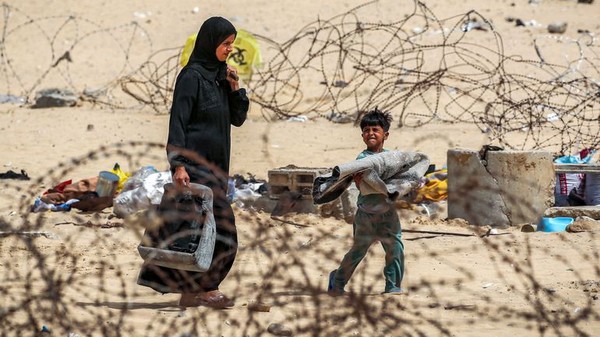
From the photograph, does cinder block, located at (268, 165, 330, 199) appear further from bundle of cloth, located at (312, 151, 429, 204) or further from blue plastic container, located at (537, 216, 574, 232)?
bundle of cloth, located at (312, 151, 429, 204)

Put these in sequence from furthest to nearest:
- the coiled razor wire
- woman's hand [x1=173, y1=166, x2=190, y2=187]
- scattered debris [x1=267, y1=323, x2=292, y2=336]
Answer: the coiled razor wire < woman's hand [x1=173, y1=166, x2=190, y2=187] < scattered debris [x1=267, y1=323, x2=292, y2=336]

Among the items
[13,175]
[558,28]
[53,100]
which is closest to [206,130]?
[13,175]

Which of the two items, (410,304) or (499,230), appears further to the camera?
(499,230)

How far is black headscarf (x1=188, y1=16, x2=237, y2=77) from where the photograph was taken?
533 centimetres

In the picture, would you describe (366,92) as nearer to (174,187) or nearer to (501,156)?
(501,156)

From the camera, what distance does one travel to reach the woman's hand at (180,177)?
522 cm

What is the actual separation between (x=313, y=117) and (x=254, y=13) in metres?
7.60

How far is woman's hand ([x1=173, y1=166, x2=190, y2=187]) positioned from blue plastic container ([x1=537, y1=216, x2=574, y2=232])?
309 centimetres

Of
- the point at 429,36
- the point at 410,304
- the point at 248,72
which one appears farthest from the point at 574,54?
the point at 410,304

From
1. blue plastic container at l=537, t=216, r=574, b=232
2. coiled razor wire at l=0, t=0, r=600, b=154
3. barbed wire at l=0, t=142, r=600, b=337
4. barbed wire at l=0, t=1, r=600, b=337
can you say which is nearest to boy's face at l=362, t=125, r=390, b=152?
barbed wire at l=0, t=142, r=600, b=337

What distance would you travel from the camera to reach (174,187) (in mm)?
5152

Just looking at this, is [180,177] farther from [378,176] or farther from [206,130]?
[378,176]

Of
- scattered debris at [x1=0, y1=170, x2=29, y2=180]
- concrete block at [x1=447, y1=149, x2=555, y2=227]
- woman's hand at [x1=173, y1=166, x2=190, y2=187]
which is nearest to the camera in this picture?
woman's hand at [x1=173, y1=166, x2=190, y2=187]

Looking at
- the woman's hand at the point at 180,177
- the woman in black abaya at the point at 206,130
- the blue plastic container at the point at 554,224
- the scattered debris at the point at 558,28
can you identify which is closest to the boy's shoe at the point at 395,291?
the woman in black abaya at the point at 206,130
